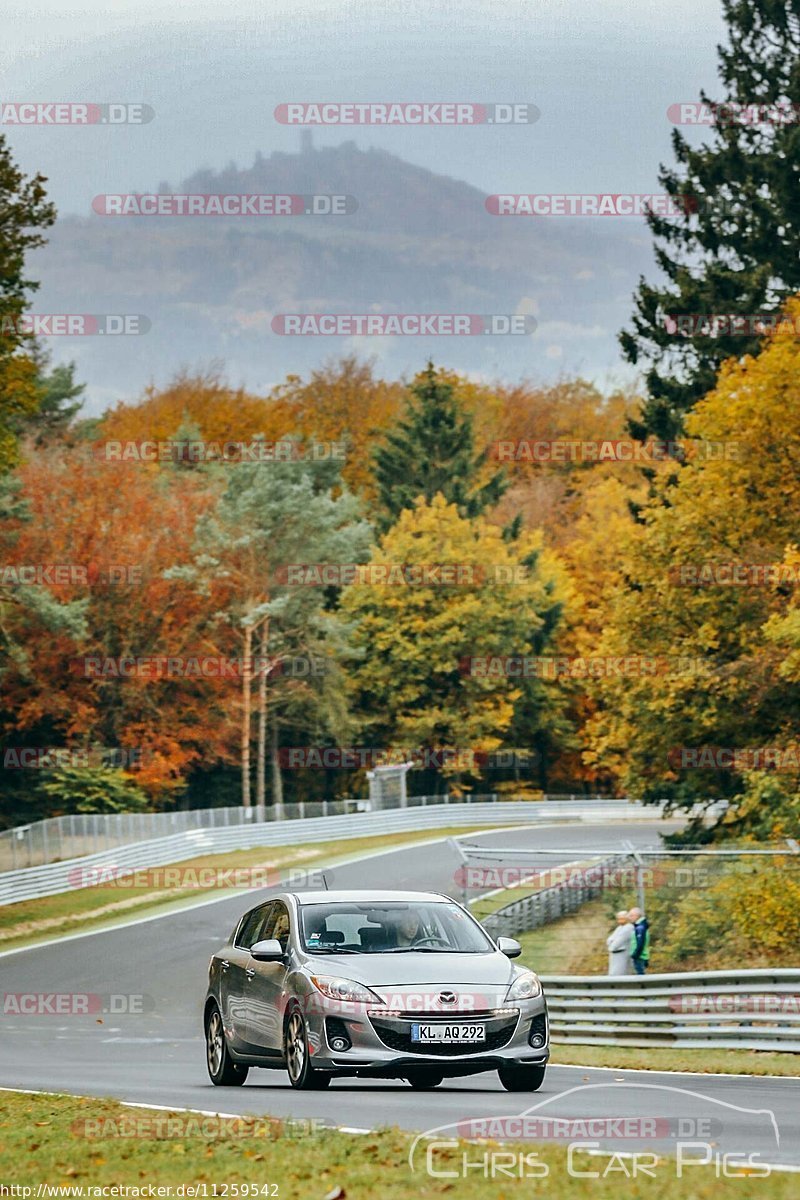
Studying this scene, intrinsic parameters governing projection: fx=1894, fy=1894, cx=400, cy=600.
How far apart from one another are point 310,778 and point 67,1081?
244ft

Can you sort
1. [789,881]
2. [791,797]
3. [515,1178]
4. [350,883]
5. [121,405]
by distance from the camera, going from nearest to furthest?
1. [515,1178]
2. [789,881]
3. [791,797]
4. [350,883]
5. [121,405]

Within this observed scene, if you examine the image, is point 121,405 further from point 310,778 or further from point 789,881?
point 789,881

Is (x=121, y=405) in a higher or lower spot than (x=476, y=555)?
higher

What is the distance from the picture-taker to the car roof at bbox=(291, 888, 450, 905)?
14781mm

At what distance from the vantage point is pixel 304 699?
271 ft

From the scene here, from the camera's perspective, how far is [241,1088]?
51.3ft

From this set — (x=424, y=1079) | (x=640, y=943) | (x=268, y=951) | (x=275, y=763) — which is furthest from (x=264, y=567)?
(x=424, y=1079)

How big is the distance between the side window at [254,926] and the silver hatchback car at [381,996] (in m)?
0.03

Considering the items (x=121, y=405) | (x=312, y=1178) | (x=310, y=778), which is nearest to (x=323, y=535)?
(x=310, y=778)

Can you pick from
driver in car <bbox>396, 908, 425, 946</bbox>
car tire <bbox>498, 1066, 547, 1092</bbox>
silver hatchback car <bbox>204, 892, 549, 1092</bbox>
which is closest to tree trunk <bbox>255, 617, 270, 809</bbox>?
silver hatchback car <bbox>204, 892, 549, 1092</bbox>

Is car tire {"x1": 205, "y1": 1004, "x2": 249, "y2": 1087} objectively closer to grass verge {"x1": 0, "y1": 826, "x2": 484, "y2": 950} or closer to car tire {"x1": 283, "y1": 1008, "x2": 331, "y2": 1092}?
car tire {"x1": 283, "y1": 1008, "x2": 331, "y2": 1092}

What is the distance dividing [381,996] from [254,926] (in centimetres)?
255

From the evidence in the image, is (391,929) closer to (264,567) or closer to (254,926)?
(254,926)

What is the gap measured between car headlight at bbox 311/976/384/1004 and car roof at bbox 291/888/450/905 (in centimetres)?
113
